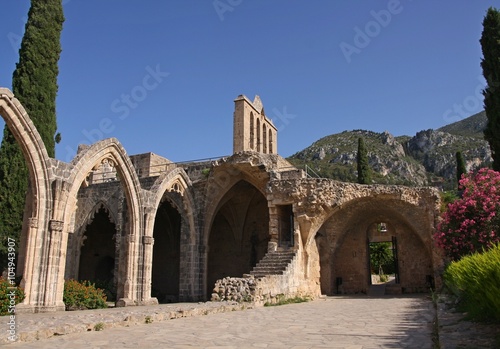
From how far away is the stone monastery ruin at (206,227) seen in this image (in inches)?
426

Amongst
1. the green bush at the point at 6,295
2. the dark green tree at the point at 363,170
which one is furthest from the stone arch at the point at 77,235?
the dark green tree at the point at 363,170

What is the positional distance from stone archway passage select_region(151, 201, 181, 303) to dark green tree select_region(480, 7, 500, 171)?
13335 mm

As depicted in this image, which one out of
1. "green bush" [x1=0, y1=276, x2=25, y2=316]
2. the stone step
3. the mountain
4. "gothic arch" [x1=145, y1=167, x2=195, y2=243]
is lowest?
"green bush" [x1=0, y1=276, x2=25, y2=316]

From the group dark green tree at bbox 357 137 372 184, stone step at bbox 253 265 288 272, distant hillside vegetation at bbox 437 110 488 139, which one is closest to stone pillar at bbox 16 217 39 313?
stone step at bbox 253 265 288 272

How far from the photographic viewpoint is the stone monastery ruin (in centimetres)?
1082

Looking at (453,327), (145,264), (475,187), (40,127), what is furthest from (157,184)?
(453,327)

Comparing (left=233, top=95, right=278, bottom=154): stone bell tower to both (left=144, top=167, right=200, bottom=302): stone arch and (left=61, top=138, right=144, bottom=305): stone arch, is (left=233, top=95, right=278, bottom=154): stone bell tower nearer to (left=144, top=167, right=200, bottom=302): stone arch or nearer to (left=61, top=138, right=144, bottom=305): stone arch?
(left=144, top=167, right=200, bottom=302): stone arch

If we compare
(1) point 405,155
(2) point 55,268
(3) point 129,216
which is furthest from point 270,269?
(1) point 405,155

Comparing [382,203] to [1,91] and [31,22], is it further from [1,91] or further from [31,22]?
[31,22]

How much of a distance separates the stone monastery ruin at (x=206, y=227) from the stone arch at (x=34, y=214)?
2cm

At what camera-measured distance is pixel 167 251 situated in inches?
843

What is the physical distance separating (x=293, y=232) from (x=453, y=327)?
11317mm

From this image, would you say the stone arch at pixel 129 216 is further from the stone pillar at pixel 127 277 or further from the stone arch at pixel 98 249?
the stone arch at pixel 98 249

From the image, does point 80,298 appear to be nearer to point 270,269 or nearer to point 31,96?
point 270,269
